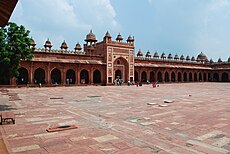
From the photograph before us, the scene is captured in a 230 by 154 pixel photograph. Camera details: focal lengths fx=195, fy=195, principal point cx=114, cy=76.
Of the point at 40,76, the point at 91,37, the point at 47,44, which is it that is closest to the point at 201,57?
the point at 91,37

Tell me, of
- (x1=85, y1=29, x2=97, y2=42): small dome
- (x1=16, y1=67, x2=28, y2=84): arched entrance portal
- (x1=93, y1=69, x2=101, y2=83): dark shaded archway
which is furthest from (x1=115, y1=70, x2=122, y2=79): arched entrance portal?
(x1=16, y1=67, x2=28, y2=84): arched entrance portal

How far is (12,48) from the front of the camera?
858cm

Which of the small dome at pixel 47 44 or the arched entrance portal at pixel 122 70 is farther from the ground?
the small dome at pixel 47 44

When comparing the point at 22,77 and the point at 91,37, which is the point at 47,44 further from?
the point at 22,77

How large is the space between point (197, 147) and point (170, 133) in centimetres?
114

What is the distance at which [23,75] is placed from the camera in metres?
30.7

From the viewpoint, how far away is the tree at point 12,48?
8.27 m

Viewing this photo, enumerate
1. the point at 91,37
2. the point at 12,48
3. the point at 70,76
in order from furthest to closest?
the point at 91,37
the point at 70,76
the point at 12,48

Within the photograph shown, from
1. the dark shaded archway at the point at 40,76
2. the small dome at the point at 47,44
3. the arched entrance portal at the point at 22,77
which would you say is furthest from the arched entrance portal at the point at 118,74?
the arched entrance portal at the point at 22,77

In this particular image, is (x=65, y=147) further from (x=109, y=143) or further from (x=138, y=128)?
(x=138, y=128)

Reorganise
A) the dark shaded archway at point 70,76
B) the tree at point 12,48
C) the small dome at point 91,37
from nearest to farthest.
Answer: the tree at point 12,48 → the dark shaded archway at point 70,76 → the small dome at point 91,37

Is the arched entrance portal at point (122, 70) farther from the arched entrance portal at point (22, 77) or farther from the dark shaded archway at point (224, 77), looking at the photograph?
the dark shaded archway at point (224, 77)

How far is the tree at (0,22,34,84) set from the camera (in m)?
8.27

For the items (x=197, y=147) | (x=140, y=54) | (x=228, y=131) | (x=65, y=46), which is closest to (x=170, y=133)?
(x=197, y=147)
